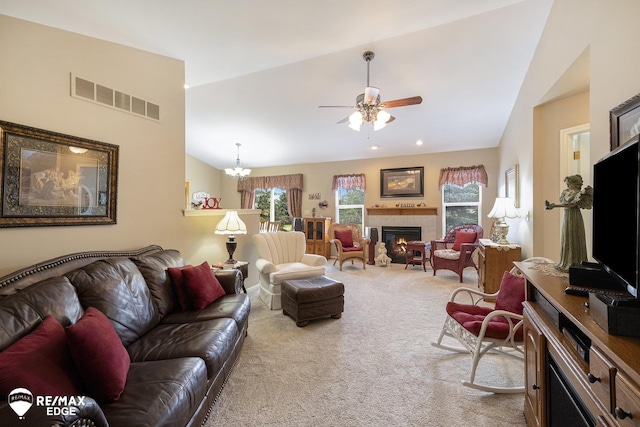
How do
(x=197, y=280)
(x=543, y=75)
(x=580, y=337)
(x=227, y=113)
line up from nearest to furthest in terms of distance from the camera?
(x=580, y=337)
(x=197, y=280)
(x=543, y=75)
(x=227, y=113)

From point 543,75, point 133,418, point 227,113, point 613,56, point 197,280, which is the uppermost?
point 227,113

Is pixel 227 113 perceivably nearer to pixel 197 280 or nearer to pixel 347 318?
pixel 197 280

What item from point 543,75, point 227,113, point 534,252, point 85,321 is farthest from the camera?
point 227,113

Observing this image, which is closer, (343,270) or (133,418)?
(133,418)

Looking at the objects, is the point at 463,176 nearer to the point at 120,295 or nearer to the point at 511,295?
the point at 511,295

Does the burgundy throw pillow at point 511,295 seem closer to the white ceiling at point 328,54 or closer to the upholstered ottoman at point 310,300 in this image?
the upholstered ottoman at point 310,300

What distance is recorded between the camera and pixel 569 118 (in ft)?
9.46

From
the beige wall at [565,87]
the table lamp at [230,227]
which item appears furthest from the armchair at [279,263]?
the beige wall at [565,87]

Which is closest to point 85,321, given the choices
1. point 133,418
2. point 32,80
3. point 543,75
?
point 133,418

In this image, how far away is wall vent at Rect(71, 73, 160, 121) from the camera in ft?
7.62

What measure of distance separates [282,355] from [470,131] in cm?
521

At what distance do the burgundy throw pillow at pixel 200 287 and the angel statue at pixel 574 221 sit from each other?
2.55 m

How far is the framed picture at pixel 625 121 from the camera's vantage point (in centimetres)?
137

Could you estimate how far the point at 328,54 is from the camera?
11.4 feet
